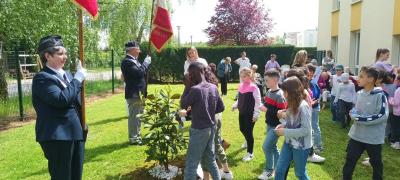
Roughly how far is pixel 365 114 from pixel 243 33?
103 ft

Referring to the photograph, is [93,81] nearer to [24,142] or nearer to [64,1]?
[64,1]

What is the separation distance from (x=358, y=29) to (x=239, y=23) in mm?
20388

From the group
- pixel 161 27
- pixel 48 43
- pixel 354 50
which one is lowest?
pixel 48 43

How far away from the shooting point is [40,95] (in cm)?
358

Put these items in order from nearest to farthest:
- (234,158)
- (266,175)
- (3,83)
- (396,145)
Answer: (266,175), (234,158), (396,145), (3,83)

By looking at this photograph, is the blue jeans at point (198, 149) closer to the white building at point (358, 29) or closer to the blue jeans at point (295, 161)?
the blue jeans at point (295, 161)

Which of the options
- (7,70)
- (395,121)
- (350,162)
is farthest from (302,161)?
(7,70)

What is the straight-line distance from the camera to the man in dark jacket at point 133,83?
24.2ft

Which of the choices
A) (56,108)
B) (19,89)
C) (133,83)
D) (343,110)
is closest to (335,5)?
(343,110)

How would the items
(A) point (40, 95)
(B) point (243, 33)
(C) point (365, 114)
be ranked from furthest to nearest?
(B) point (243, 33) < (C) point (365, 114) < (A) point (40, 95)

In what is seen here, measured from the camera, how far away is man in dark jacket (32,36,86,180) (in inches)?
141

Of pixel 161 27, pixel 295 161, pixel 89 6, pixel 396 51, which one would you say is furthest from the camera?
pixel 396 51

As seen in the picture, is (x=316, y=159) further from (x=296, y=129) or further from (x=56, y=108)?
(x=56, y=108)

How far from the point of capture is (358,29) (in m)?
15.5
